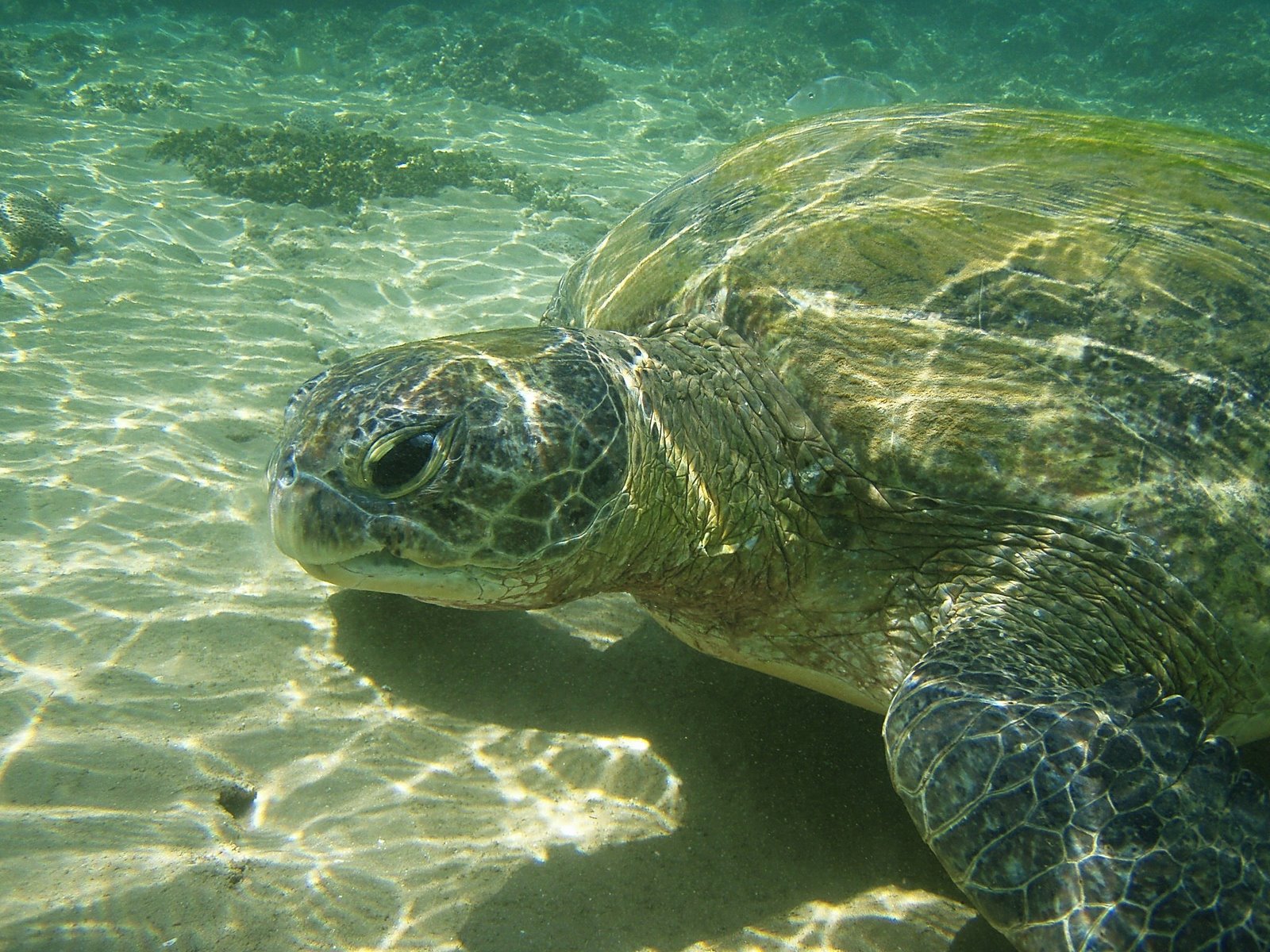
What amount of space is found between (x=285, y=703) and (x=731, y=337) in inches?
90.2

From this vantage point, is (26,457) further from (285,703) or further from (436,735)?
(436,735)

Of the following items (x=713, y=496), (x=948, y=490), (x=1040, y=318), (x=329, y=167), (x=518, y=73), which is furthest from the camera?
(x=518, y=73)

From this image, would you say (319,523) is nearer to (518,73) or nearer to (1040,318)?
(1040,318)

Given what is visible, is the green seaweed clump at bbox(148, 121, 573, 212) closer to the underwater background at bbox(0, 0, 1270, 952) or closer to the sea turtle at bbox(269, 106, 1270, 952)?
the underwater background at bbox(0, 0, 1270, 952)

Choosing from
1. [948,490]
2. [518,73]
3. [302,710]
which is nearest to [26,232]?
[302,710]

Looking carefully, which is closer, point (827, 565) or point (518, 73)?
point (827, 565)

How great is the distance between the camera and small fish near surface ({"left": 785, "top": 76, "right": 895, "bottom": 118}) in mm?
15547

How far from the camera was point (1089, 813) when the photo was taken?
1665mm

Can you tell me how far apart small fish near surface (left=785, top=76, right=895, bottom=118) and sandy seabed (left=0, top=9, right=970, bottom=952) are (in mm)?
14906

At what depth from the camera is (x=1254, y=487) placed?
2.23 meters

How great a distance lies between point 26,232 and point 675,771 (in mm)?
8229

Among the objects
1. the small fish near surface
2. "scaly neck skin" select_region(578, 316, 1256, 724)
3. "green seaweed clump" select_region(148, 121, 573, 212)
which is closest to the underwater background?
"scaly neck skin" select_region(578, 316, 1256, 724)

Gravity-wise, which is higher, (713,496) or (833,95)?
(833,95)

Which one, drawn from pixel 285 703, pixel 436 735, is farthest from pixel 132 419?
pixel 436 735
